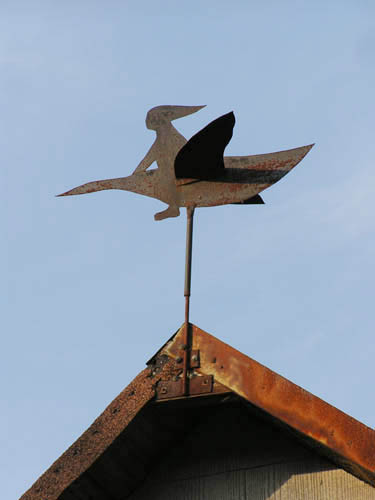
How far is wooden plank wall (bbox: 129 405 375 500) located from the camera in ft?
21.9

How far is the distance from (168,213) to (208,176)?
1.18 feet

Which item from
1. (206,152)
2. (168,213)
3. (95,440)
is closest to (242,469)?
(95,440)

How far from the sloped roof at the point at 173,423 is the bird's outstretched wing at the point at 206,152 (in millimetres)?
1032

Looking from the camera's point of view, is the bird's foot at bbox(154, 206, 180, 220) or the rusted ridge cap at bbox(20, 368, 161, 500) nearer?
the rusted ridge cap at bbox(20, 368, 161, 500)

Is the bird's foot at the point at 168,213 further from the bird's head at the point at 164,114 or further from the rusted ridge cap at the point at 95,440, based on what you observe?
the rusted ridge cap at the point at 95,440

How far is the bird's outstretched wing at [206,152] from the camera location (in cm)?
697

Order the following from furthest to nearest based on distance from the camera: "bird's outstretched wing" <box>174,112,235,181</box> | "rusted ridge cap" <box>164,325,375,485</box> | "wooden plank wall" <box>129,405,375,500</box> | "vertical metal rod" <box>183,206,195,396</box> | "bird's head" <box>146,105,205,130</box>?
1. "bird's head" <box>146,105,205,130</box>
2. "bird's outstretched wing" <box>174,112,235,181</box>
3. "vertical metal rod" <box>183,206,195,396</box>
4. "wooden plank wall" <box>129,405,375,500</box>
5. "rusted ridge cap" <box>164,325,375,485</box>

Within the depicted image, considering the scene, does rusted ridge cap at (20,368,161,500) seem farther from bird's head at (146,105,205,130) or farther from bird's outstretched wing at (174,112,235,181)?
bird's head at (146,105,205,130)

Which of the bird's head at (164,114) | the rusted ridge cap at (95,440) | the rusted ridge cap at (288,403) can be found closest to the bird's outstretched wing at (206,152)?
the bird's head at (164,114)

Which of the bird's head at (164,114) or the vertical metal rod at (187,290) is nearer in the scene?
the vertical metal rod at (187,290)

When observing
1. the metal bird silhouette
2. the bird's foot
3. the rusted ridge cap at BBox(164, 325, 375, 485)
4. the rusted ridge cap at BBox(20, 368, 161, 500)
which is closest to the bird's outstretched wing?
the metal bird silhouette

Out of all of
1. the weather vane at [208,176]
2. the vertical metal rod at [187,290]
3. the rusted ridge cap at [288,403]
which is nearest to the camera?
the rusted ridge cap at [288,403]

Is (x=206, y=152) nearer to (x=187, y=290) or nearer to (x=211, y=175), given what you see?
(x=211, y=175)

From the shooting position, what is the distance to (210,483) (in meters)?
7.11
